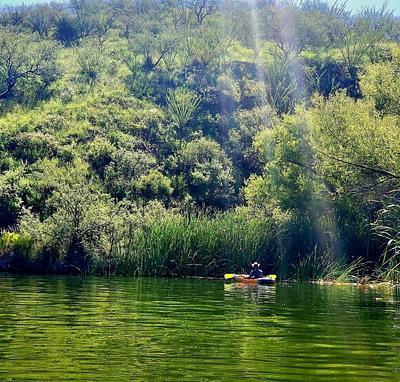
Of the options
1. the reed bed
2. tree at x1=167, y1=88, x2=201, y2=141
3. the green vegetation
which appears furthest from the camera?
tree at x1=167, y1=88, x2=201, y2=141

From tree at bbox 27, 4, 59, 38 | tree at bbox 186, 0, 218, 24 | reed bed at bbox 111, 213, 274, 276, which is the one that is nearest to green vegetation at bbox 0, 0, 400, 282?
reed bed at bbox 111, 213, 274, 276

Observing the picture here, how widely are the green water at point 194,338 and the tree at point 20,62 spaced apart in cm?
5453

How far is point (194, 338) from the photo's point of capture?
11.2 metres

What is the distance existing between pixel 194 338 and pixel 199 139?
52106mm

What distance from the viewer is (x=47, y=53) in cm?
7619

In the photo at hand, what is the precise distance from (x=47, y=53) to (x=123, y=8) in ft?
82.7

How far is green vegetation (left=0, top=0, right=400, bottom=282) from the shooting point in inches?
1297

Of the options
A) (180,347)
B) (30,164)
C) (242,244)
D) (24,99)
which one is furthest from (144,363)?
(24,99)

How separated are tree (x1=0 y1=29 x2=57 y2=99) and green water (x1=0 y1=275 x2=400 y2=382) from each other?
54531 millimetres

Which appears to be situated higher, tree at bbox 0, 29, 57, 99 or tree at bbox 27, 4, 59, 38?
tree at bbox 27, 4, 59, 38

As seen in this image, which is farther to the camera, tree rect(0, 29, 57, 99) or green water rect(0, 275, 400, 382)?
tree rect(0, 29, 57, 99)

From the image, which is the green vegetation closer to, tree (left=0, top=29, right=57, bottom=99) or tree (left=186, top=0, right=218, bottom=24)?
tree (left=0, top=29, right=57, bottom=99)

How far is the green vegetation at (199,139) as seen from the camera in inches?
1297

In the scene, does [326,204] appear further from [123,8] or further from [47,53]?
[123,8]
